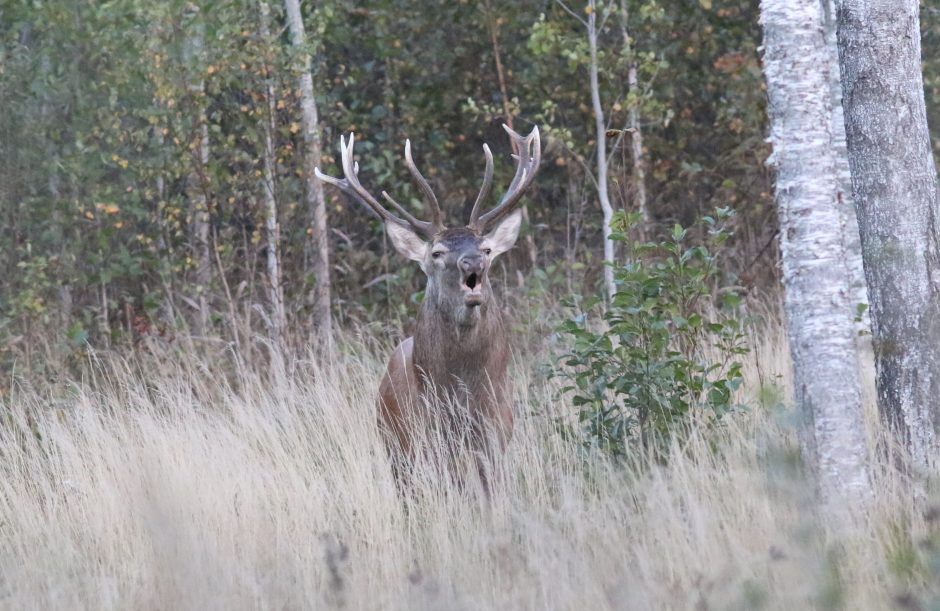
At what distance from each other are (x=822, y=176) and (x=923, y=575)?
1.44m

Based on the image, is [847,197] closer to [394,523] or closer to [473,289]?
[473,289]

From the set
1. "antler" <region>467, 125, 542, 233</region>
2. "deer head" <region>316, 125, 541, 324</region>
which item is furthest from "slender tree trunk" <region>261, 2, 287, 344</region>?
"antler" <region>467, 125, 542, 233</region>

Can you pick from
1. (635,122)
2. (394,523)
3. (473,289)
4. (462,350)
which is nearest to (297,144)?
(635,122)

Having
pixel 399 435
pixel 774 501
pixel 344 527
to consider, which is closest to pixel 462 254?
pixel 399 435

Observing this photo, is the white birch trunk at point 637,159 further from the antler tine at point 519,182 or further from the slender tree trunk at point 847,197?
the antler tine at point 519,182

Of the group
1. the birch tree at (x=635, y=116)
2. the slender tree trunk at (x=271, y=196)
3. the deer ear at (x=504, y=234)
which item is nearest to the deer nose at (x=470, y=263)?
the deer ear at (x=504, y=234)

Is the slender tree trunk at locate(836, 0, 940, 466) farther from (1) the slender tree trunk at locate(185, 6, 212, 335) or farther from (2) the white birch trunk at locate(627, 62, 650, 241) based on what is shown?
(1) the slender tree trunk at locate(185, 6, 212, 335)

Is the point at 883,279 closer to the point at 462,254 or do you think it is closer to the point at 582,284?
the point at 462,254

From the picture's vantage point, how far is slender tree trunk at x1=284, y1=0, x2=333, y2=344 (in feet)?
32.9

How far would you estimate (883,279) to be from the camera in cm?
538

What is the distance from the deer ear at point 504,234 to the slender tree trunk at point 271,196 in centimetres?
257

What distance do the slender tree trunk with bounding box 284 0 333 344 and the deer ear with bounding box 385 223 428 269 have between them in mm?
2728

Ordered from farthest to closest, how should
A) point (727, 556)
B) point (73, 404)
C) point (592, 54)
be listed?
point (592, 54)
point (73, 404)
point (727, 556)

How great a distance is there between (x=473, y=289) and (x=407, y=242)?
878 millimetres
